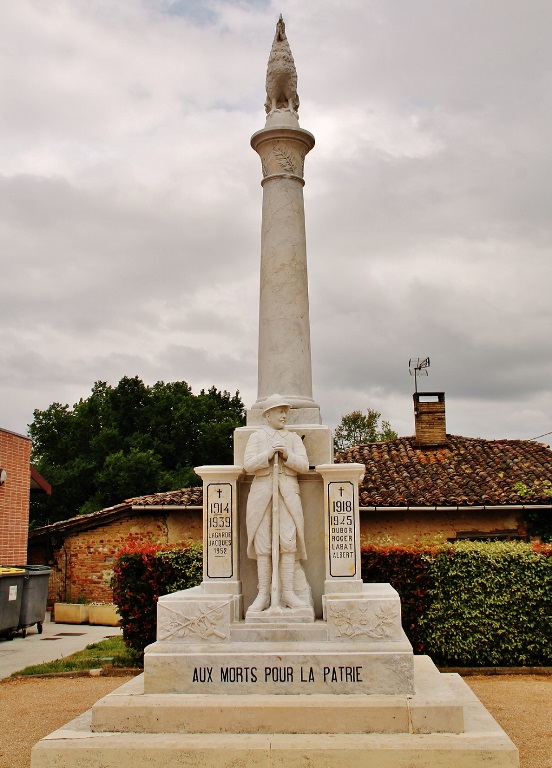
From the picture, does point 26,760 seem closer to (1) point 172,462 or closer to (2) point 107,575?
(2) point 107,575

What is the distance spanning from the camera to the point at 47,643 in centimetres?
1345

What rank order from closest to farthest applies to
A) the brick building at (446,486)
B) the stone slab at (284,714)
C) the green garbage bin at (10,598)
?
1. the stone slab at (284,714)
2. the green garbage bin at (10,598)
3. the brick building at (446,486)

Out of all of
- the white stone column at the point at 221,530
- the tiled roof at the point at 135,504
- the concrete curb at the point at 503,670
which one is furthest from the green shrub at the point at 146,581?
the tiled roof at the point at 135,504

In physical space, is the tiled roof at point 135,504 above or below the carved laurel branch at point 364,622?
above

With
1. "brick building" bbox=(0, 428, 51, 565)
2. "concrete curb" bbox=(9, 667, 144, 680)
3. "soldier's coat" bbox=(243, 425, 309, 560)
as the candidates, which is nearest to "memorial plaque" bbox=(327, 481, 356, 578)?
"soldier's coat" bbox=(243, 425, 309, 560)

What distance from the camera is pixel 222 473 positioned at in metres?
6.26

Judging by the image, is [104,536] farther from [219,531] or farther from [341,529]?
[341,529]

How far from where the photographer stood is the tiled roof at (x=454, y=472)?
1580 centimetres

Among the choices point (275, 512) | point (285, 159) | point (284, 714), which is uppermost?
point (285, 159)

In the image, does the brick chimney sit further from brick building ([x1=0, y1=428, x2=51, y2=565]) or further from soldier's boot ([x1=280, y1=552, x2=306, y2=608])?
soldier's boot ([x1=280, y1=552, x2=306, y2=608])

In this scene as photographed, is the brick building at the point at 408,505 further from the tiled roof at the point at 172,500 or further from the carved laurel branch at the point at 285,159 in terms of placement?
the carved laurel branch at the point at 285,159

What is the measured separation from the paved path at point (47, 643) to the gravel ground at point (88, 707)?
144 cm

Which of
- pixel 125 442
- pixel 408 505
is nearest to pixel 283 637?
pixel 408 505

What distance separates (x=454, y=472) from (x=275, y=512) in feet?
41.6
